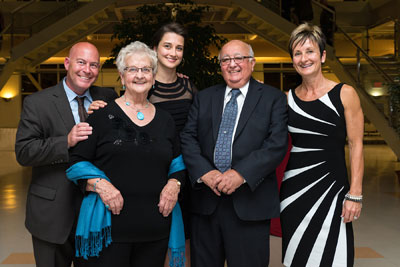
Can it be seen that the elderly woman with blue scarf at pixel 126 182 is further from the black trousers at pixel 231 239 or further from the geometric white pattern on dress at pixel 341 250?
the geometric white pattern on dress at pixel 341 250

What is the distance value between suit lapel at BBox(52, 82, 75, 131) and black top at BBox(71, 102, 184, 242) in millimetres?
334

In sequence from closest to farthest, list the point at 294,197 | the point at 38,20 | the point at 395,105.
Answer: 1. the point at 294,197
2. the point at 395,105
3. the point at 38,20

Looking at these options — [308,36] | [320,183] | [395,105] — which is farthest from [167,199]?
[395,105]

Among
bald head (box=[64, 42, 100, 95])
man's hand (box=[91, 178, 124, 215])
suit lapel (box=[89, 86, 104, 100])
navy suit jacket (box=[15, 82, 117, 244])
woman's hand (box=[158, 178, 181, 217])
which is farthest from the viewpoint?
suit lapel (box=[89, 86, 104, 100])

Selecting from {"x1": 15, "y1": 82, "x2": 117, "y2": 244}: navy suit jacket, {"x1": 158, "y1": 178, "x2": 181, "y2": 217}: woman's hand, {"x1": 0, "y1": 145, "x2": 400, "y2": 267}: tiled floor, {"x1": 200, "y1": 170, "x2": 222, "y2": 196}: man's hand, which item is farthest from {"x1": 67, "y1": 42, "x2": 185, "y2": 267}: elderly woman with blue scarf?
{"x1": 0, "y1": 145, "x2": 400, "y2": 267}: tiled floor

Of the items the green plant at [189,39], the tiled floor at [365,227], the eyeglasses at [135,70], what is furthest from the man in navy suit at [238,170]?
the green plant at [189,39]

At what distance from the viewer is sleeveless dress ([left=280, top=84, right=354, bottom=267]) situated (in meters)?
2.61

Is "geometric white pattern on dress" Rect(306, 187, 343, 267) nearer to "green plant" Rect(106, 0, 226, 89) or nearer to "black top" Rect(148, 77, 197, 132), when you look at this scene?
"black top" Rect(148, 77, 197, 132)

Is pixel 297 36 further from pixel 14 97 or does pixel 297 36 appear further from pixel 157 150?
pixel 14 97

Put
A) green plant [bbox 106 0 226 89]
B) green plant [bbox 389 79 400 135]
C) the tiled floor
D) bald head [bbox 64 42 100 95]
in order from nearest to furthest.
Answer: bald head [bbox 64 42 100 95] < the tiled floor < green plant [bbox 106 0 226 89] < green plant [bbox 389 79 400 135]

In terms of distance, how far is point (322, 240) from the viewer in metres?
2.63

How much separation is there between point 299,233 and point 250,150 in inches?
25.0

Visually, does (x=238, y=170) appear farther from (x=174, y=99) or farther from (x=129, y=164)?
(x=174, y=99)

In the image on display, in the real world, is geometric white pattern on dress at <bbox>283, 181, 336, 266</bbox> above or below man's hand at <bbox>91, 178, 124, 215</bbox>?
below
